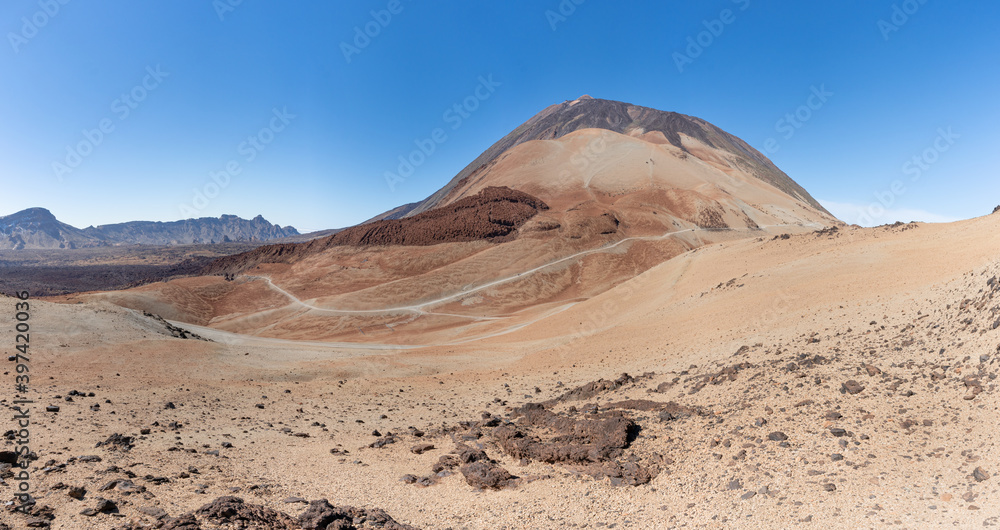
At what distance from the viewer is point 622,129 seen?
168 metres

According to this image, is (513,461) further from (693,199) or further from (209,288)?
(693,199)

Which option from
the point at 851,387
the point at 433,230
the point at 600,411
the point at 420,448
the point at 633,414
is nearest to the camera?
the point at 851,387

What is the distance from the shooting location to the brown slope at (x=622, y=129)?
153m

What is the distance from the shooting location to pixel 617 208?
6869 cm

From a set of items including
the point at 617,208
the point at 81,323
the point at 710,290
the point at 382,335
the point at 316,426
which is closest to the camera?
the point at 316,426

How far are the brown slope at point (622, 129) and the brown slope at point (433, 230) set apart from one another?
79814mm

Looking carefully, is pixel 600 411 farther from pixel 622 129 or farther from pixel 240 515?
pixel 622 129

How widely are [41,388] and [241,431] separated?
5.79 metres

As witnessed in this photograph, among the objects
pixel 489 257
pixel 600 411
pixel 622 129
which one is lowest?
pixel 600 411

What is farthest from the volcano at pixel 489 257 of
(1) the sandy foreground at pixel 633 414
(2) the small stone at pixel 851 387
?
(2) the small stone at pixel 851 387

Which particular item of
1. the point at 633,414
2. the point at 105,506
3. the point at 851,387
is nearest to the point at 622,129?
the point at 633,414

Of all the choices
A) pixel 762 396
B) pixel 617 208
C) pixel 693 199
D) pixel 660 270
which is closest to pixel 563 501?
pixel 762 396

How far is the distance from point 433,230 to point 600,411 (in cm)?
5361

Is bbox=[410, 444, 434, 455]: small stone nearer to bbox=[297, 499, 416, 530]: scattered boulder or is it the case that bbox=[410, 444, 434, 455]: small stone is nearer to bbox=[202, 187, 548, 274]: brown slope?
bbox=[297, 499, 416, 530]: scattered boulder
